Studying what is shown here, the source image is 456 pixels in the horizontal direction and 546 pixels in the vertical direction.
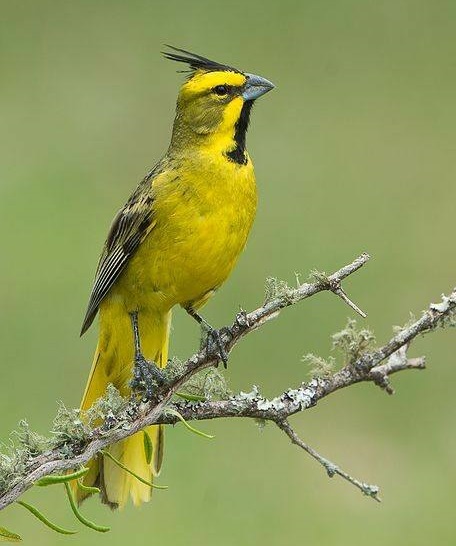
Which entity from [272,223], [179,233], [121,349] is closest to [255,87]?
[179,233]

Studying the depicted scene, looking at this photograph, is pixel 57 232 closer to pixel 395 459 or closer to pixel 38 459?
pixel 395 459

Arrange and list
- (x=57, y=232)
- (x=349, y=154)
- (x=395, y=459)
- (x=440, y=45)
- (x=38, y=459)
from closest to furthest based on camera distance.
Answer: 1. (x=38, y=459)
2. (x=395, y=459)
3. (x=57, y=232)
4. (x=349, y=154)
5. (x=440, y=45)

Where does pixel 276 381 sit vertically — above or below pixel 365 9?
below

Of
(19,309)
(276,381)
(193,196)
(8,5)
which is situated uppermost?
(8,5)

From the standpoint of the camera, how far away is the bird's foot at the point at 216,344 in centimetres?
396

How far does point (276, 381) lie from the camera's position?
8.64 metres

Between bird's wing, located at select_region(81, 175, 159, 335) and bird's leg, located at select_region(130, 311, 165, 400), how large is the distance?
5.3 inches

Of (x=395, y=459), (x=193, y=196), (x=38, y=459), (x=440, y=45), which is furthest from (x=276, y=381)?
(x=440, y=45)

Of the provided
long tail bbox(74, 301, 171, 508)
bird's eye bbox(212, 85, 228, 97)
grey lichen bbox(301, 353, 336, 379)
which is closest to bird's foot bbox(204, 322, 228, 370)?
grey lichen bbox(301, 353, 336, 379)

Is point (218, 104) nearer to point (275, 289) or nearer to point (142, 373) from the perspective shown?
point (142, 373)

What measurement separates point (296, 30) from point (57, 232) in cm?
518

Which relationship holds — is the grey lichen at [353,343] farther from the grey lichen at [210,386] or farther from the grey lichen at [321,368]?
the grey lichen at [210,386]

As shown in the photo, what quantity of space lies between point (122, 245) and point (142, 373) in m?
0.77

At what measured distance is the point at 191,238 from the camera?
17.0ft
